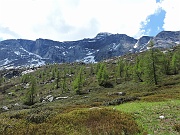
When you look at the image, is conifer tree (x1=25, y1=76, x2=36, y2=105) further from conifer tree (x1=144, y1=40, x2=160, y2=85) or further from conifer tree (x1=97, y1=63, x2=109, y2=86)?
conifer tree (x1=144, y1=40, x2=160, y2=85)

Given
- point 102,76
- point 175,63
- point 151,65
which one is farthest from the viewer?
point 102,76

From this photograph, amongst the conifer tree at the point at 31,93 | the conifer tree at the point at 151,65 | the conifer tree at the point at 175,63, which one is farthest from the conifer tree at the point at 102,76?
the conifer tree at the point at 151,65

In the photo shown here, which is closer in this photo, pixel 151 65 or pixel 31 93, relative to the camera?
pixel 151 65

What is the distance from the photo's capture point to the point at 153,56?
229 ft

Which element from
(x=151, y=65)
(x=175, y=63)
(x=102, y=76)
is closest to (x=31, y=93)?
(x=102, y=76)

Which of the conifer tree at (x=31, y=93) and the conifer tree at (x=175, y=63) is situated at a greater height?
the conifer tree at (x=175, y=63)

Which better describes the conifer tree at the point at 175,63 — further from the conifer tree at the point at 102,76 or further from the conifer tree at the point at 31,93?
the conifer tree at the point at 31,93

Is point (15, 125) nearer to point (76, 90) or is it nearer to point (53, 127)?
point (53, 127)

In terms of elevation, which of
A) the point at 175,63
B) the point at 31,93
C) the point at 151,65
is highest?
the point at 175,63

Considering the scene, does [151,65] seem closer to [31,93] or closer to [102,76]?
[102,76]

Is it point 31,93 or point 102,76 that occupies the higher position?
point 102,76

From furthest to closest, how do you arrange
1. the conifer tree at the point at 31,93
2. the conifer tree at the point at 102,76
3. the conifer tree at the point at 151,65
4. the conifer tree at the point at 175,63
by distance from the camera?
the conifer tree at the point at 102,76
the conifer tree at the point at 175,63
the conifer tree at the point at 31,93
the conifer tree at the point at 151,65

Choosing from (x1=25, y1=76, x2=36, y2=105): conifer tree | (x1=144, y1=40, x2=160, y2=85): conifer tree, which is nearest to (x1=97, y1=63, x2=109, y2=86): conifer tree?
(x1=25, y1=76, x2=36, y2=105): conifer tree

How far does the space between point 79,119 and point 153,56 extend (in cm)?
5489
